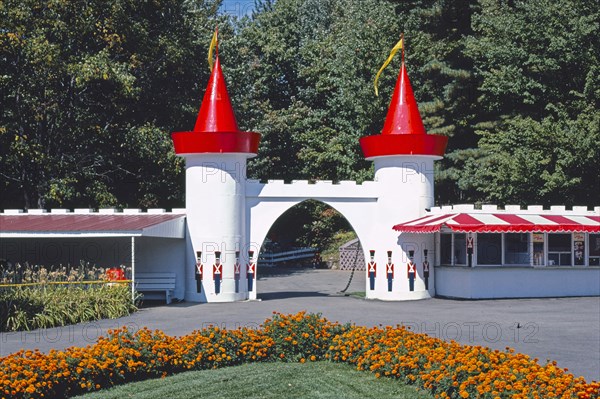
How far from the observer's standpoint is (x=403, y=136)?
→ 93.3 feet

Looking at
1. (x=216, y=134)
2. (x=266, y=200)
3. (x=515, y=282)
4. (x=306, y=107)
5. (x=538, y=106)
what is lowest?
(x=515, y=282)

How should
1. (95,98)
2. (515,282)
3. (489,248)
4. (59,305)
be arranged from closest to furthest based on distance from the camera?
(59,305) → (489,248) → (515,282) → (95,98)

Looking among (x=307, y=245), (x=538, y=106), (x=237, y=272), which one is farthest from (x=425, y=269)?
(x=307, y=245)

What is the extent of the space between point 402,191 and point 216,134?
611 cm

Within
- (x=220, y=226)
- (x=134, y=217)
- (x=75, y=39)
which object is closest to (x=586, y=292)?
(x=220, y=226)

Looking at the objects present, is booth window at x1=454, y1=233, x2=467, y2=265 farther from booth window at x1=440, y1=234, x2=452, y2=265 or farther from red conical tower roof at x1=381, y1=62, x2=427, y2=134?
red conical tower roof at x1=381, y1=62, x2=427, y2=134

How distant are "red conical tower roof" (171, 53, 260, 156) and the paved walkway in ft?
15.0

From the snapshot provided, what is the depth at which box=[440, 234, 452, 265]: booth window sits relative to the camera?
28891 mm

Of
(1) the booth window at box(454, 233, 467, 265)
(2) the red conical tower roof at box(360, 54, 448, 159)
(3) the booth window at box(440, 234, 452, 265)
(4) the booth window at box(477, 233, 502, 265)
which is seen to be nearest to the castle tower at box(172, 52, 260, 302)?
(2) the red conical tower roof at box(360, 54, 448, 159)

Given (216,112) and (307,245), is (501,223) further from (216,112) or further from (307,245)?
(307,245)

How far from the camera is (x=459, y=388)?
11.7 metres

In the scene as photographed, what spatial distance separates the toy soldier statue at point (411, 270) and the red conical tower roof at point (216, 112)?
661cm

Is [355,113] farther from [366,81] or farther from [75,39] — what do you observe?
[75,39]

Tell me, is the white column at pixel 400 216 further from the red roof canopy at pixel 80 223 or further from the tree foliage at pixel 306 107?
the tree foliage at pixel 306 107
